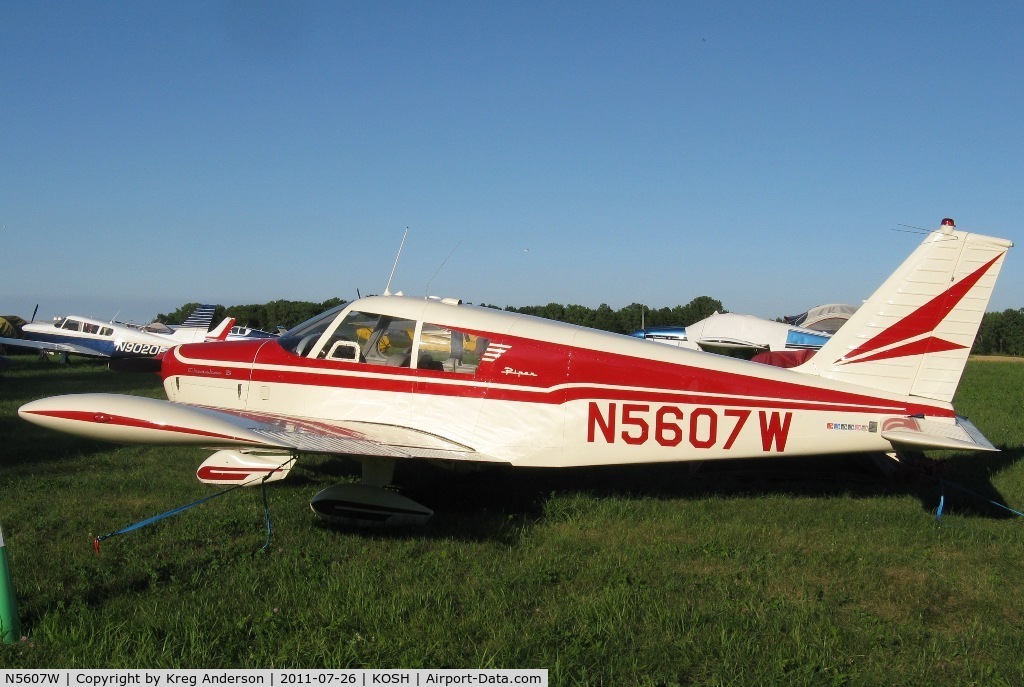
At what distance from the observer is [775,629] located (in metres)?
4.06

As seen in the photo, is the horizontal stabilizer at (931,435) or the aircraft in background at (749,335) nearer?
the horizontal stabilizer at (931,435)

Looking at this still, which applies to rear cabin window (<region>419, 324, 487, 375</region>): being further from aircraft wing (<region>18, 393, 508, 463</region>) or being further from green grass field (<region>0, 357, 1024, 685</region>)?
green grass field (<region>0, 357, 1024, 685</region>)

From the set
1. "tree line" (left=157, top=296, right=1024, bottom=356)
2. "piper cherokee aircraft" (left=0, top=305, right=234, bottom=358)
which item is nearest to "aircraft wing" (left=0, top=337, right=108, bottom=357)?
"piper cherokee aircraft" (left=0, top=305, right=234, bottom=358)

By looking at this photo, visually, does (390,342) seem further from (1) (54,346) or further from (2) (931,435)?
(1) (54,346)

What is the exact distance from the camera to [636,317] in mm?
47188

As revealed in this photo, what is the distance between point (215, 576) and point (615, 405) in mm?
3173

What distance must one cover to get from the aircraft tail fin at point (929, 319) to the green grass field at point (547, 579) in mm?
1234

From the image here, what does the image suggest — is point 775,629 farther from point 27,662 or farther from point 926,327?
point 27,662

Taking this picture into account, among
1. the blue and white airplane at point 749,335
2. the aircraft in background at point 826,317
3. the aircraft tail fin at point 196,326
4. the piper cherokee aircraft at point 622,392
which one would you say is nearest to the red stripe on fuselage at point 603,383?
the piper cherokee aircraft at point 622,392

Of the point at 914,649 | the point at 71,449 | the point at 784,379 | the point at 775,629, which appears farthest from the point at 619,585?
the point at 71,449
